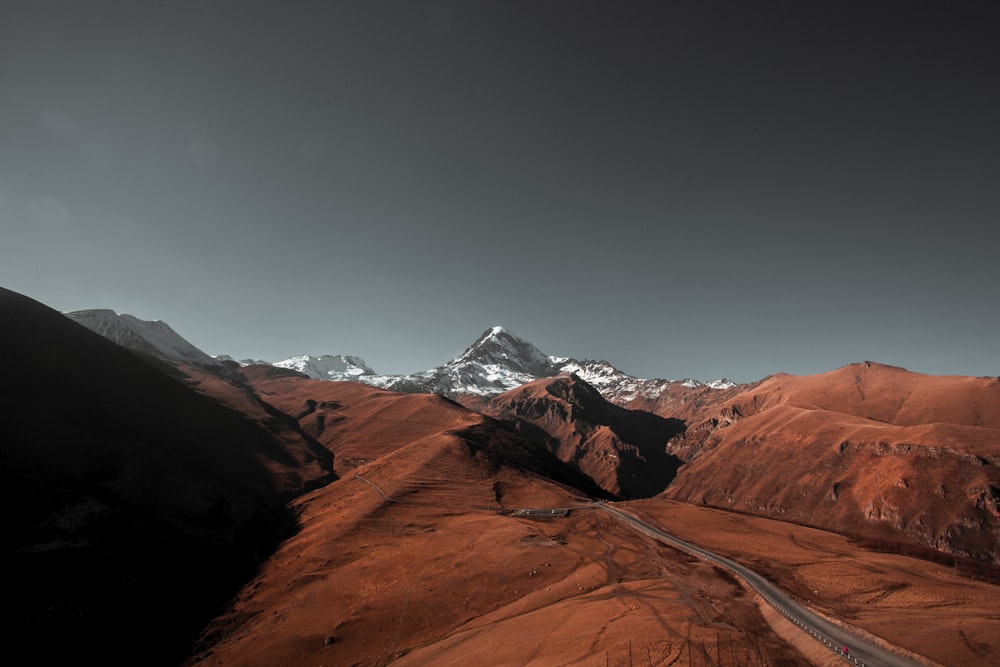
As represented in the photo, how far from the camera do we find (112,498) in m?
93.6

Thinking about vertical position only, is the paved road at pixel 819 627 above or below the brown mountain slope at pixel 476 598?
above

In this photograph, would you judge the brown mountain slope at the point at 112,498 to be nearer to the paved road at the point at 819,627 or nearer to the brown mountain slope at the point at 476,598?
the brown mountain slope at the point at 476,598

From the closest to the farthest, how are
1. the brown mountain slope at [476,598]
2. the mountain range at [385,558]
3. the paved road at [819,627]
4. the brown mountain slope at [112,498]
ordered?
the paved road at [819,627] → the brown mountain slope at [476,598] → the mountain range at [385,558] → the brown mountain slope at [112,498]

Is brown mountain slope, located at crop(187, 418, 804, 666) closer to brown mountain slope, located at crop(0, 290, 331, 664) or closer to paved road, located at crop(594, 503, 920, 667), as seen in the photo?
paved road, located at crop(594, 503, 920, 667)

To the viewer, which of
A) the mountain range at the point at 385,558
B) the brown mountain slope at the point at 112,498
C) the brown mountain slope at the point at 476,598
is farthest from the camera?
the brown mountain slope at the point at 112,498

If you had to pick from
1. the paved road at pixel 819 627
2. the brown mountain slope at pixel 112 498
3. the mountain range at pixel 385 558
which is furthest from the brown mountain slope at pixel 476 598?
the brown mountain slope at pixel 112 498

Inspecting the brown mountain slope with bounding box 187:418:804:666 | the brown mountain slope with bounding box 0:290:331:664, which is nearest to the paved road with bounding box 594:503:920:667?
the brown mountain slope with bounding box 187:418:804:666

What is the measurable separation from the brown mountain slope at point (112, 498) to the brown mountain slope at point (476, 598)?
1315cm

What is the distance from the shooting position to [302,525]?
118 metres

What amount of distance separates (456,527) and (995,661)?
85.2m

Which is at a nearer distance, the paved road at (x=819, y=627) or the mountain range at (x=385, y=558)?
the paved road at (x=819, y=627)

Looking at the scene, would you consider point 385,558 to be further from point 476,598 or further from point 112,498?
point 112,498

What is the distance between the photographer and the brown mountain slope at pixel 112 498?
64438 mm

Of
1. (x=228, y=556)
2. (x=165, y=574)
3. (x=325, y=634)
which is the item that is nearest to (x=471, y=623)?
(x=325, y=634)
